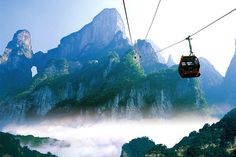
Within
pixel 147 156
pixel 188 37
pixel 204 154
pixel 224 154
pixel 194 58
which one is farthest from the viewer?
pixel 147 156

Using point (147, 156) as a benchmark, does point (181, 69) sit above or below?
above

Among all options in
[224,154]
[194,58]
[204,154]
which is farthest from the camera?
[204,154]

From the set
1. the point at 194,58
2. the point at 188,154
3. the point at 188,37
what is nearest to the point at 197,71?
the point at 194,58

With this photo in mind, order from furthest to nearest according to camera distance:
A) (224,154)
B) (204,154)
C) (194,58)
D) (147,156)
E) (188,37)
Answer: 1. (147,156)
2. (204,154)
3. (224,154)
4. (194,58)
5. (188,37)

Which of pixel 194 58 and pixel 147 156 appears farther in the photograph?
pixel 147 156

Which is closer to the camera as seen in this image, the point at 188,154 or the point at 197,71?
the point at 197,71

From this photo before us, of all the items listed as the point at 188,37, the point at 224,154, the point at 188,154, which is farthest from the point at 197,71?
the point at 188,154

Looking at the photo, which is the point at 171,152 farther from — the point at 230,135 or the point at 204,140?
the point at 230,135

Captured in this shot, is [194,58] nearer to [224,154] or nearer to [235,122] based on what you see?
[224,154]

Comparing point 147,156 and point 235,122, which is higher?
point 235,122
